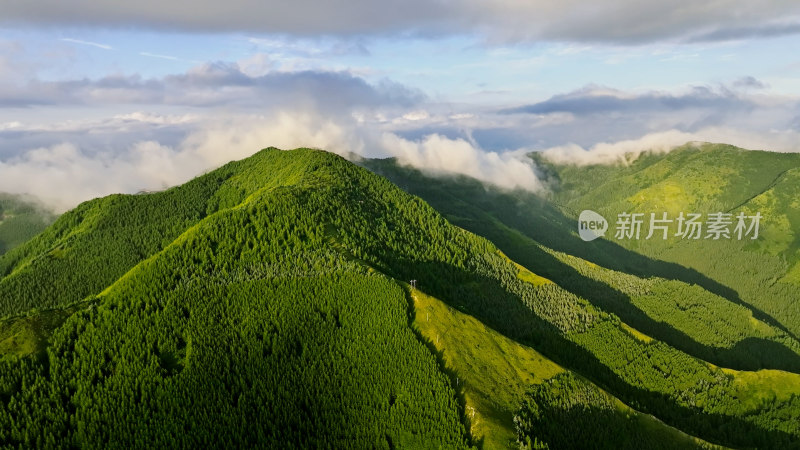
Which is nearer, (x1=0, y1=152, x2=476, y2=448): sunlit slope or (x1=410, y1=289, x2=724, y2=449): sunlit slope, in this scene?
(x1=410, y1=289, x2=724, y2=449): sunlit slope

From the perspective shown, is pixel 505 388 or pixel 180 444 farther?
pixel 505 388

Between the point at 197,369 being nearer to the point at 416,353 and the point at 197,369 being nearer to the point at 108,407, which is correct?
the point at 108,407

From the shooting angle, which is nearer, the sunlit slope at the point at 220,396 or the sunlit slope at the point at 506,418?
the sunlit slope at the point at 506,418

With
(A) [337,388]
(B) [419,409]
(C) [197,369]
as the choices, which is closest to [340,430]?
(A) [337,388]

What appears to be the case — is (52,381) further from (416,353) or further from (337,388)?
(416,353)

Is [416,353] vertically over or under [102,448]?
over

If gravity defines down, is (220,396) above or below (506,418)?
above

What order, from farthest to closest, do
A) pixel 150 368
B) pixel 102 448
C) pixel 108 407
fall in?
1. pixel 150 368
2. pixel 108 407
3. pixel 102 448

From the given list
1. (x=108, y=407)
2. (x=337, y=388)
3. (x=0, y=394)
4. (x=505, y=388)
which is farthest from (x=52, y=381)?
(x=505, y=388)

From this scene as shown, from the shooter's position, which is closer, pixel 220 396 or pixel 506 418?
pixel 506 418

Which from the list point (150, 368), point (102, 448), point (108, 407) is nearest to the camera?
point (102, 448)
